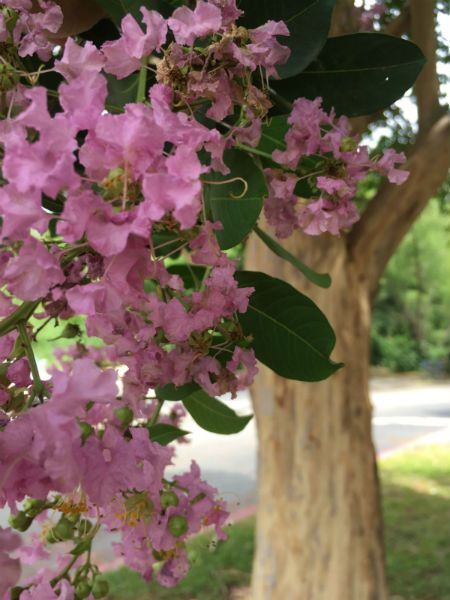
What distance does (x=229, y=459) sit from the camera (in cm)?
724

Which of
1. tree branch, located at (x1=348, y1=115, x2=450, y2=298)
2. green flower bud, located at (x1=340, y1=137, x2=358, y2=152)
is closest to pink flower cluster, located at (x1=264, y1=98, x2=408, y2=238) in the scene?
green flower bud, located at (x1=340, y1=137, x2=358, y2=152)

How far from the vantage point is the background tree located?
2518 millimetres

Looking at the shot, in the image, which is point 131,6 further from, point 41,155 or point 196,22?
point 41,155

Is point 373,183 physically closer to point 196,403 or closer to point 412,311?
point 196,403

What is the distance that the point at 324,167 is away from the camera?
0.68 meters

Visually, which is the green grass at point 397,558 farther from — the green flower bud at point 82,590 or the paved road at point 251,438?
the green flower bud at point 82,590

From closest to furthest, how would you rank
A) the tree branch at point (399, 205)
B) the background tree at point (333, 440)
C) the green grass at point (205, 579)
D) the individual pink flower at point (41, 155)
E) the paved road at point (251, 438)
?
the individual pink flower at point (41, 155) < the tree branch at point (399, 205) < the background tree at point (333, 440) < the green grass at point (205, 579) < the paved road at point (251, 438)

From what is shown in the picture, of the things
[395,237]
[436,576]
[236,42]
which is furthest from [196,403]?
[436,576]

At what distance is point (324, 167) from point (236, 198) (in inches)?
4.4

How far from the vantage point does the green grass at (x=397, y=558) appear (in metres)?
3.91

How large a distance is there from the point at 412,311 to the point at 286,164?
1982 cm

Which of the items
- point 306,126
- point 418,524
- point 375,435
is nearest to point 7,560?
point 306,126

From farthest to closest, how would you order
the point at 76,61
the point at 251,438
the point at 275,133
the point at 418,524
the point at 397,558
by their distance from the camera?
the point at 251,438 → the point at 418,524 → the point at 397,558 → the point at 275,133 → the point at 76,61

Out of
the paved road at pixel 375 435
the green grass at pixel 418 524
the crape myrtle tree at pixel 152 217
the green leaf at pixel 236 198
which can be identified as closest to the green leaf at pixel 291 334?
the crape myrtle tree at pixel 152 217
